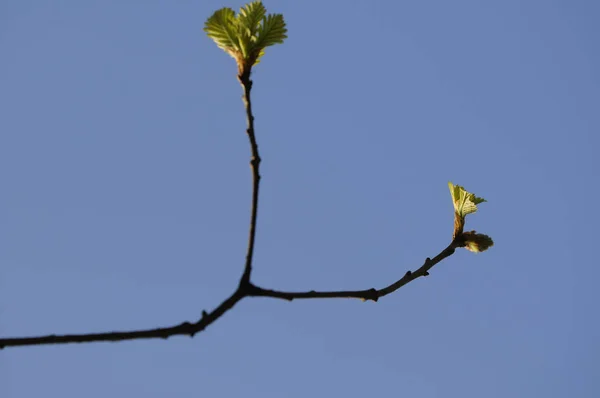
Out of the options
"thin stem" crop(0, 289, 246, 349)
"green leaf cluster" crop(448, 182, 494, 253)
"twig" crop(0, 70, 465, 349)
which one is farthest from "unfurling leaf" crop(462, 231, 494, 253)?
"thin stem" crop(0, 289, 246, 349)

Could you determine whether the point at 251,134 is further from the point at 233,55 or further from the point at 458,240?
the point at 458,240

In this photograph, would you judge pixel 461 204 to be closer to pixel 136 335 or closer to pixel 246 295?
pixel 246 295

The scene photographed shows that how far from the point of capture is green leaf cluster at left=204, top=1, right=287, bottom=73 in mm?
3502

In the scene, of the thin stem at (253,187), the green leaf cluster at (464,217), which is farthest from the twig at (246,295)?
the green leaf cluster at (464,217)

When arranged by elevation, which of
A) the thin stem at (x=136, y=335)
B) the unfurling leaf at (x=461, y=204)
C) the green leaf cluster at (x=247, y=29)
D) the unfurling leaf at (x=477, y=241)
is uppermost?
the green leaf cluster at (x=247, y=29)

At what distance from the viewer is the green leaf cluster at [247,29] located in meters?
3.50

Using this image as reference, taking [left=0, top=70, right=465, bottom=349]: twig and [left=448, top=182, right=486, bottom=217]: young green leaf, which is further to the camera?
[left=448, top=182, right=486, bottom=217]: young green leaf

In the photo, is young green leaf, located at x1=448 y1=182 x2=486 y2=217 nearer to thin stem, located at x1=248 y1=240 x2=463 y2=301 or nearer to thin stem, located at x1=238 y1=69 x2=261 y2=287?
thin stem, located at x1=248 y1=240 x2=463 y2=301

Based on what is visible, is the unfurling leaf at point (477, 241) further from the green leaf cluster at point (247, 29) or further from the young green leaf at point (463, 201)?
the green leaf cluster at point (247, 29)

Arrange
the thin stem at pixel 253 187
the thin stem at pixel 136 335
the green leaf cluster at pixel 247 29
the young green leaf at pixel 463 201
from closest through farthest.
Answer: the thin stem at pixel 136 335 → the thin stem at pixel 253 187 → the green leaf cluster at pixel 247 29 → the young green leaf at pixel 463 201

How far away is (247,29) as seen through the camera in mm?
3514

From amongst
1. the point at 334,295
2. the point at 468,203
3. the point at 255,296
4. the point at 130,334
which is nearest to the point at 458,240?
the point at 468,203

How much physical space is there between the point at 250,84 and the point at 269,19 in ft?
1.13

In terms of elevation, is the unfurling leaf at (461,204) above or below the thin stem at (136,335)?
above
